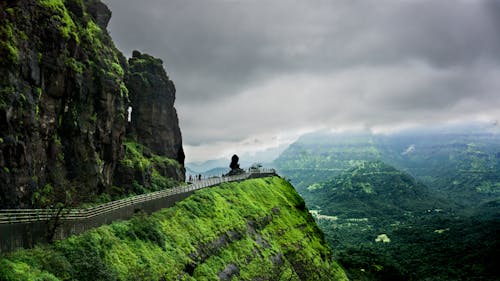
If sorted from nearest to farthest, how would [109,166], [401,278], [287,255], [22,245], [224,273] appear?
1. [22,245]
2. [224,273]
3. [287,255]
4. [109,166]
5. [401,278]

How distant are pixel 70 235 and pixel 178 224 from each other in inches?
535

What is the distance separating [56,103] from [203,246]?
36.1m

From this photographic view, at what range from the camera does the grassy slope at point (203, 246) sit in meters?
26.7

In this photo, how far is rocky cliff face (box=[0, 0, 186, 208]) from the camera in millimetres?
48531

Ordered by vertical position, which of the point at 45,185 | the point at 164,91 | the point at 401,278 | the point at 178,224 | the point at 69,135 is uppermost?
the point at 164,91

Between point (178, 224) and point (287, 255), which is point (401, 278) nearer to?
point (287, 255)

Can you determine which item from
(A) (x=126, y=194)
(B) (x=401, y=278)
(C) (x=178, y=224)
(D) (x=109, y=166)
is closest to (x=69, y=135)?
(D) (x=109, y=166)

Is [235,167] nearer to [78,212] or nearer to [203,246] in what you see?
[203,246]

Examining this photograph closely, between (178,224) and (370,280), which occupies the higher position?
(178,224)

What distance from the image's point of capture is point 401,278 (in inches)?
5276

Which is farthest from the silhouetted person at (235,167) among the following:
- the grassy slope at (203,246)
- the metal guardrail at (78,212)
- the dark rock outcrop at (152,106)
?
Result: the dark rock outcrop at (152,106)

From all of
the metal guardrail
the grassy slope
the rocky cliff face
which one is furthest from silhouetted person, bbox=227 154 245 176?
the metal guardrail

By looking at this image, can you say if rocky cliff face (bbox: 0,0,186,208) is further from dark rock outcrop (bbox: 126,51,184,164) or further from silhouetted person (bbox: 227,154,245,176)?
dark rock outcrop (bbox: 126,51,184,164)

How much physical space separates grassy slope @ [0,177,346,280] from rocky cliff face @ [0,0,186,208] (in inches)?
332
